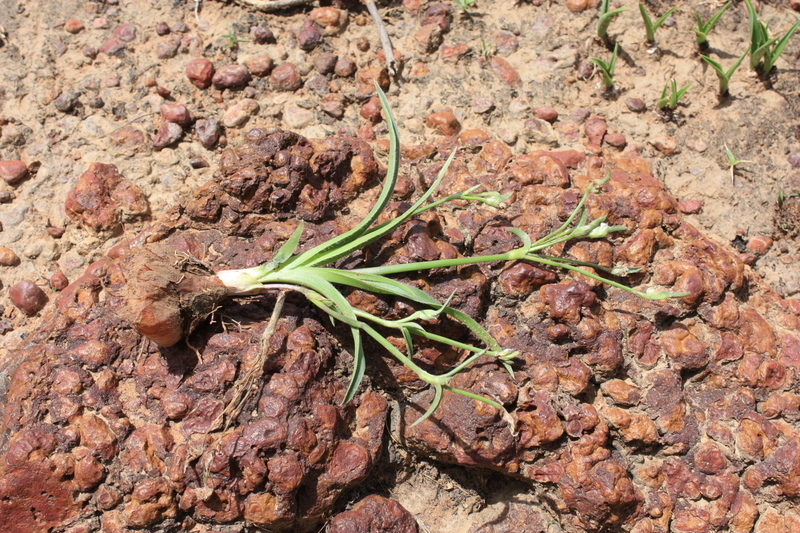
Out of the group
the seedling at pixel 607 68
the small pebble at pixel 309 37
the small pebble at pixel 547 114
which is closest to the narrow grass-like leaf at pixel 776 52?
the seedling at pixel 607 68

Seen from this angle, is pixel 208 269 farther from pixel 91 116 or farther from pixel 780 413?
pixel 780 413

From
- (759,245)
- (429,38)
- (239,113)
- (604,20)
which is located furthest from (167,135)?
(759,245)

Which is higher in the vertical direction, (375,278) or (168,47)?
(168,47)

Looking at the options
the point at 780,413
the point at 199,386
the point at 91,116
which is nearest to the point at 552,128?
the point at 780,413

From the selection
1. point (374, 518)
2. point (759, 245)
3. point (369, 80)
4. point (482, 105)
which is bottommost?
point (374, 518)

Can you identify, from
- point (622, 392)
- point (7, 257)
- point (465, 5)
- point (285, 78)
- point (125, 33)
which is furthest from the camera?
point (465, 5)

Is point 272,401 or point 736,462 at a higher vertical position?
point 272,401

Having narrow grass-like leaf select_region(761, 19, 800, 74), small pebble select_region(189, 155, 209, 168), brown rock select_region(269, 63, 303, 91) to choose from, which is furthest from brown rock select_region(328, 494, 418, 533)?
narrow grass-like leaf select_region(761, 19, 800, 74)

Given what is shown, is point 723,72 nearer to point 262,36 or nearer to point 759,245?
point 759,245

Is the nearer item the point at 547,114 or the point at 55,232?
the point at 55,232
